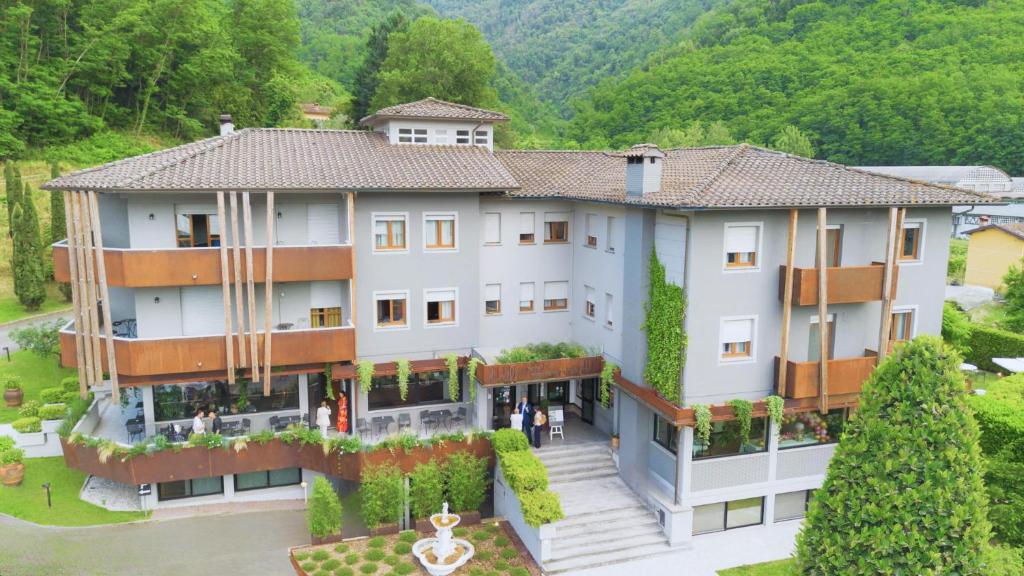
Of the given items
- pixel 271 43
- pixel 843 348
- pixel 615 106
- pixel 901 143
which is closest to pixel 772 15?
pixel 901 143

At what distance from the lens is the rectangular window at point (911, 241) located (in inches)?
839

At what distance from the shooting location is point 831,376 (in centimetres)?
2014

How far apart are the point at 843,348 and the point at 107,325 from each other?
22611mm

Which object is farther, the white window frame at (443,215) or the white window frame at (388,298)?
the white window frame at (443,215)

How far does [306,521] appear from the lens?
21531mm

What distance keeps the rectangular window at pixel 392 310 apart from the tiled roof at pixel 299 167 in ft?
12.7

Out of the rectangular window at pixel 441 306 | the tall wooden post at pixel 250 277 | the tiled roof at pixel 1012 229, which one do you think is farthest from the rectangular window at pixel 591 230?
the tiled roof at pixel 1012 229

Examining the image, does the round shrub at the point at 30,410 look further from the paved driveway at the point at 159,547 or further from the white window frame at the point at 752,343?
the white window frame at the point at 752,343

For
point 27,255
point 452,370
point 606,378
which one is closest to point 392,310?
point 452,370

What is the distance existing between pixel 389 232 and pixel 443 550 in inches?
413

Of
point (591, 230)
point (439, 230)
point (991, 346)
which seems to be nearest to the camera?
point (439, 230)

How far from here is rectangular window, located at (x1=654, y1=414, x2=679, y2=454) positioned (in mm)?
21062

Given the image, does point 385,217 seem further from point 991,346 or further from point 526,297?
point 991,346

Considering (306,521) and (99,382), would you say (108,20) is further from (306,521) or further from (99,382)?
(306,521)
